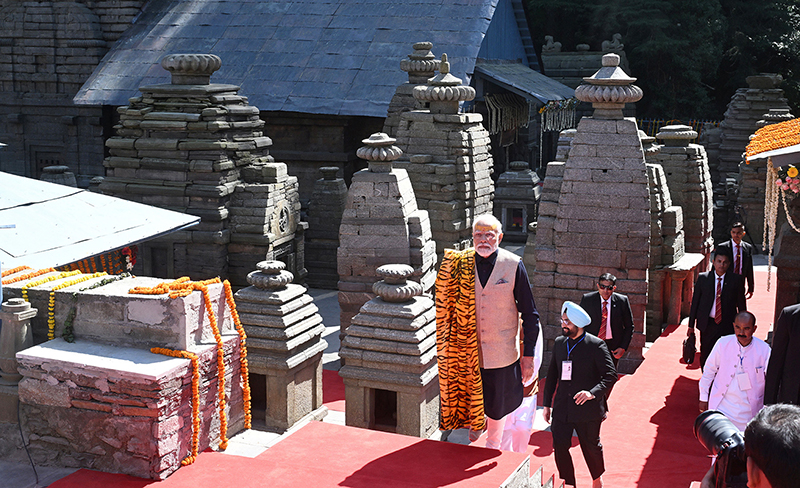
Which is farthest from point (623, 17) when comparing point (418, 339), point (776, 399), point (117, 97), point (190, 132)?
point (776, 399)

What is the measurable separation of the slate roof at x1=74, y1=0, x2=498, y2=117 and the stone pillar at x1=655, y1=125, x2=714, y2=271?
7.55 metres

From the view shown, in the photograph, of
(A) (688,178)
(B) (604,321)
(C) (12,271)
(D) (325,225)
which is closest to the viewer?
(C) (12,271)

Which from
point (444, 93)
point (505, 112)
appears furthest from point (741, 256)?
point (505, 112)

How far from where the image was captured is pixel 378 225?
1181cm

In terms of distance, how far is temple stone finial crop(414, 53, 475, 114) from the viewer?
14.3 meters

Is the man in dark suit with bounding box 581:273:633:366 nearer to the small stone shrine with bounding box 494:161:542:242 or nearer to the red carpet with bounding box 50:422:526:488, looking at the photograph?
the red carpet with bounding box 50:422:526:488

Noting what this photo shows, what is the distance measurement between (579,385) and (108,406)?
3.46 meters

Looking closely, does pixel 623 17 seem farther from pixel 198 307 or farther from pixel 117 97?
pixel 198 307

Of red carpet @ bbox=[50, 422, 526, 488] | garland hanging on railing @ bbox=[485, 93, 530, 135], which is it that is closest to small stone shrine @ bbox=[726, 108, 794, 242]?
garland hanging on railing @ bbox=[485, 93, 530, 135]

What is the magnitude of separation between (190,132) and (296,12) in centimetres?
909

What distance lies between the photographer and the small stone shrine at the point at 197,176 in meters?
15.8

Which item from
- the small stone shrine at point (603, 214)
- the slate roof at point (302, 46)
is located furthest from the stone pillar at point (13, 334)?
the slate roof at point (302, 46)

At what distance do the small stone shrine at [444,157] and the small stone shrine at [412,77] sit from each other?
2965 millimetres

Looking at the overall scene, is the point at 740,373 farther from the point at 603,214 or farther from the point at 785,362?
the point at 603,214
